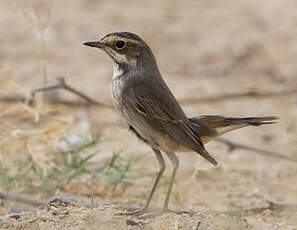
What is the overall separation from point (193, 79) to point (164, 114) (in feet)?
16.9

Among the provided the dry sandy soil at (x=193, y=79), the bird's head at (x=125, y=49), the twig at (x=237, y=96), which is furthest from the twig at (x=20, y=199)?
the twig at (x=237, y=96)

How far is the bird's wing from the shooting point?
604 cm

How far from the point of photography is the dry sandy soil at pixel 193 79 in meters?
7.45

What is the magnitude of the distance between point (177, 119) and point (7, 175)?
1.96m

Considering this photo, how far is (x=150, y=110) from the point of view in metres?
6.05

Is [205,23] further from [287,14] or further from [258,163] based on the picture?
[258,163]

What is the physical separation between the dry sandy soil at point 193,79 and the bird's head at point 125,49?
1.21 metres

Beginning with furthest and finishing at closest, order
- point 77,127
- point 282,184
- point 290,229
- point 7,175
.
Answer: point 77,127 → point 282,184 → point 7,175 → point 290,229

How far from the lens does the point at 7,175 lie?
7.13m

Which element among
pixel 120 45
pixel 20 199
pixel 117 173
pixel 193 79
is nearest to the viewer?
pixel 120 45

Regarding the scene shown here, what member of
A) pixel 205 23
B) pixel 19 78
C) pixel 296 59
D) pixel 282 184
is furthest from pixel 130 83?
pixel 205 23

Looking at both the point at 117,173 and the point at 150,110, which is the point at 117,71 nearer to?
the point at 150,110

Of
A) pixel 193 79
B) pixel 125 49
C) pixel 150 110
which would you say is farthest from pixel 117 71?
pixel 193 79

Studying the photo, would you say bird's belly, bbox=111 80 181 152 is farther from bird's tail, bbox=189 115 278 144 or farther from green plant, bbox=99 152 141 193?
green plant, bbox=99 152 141 193
